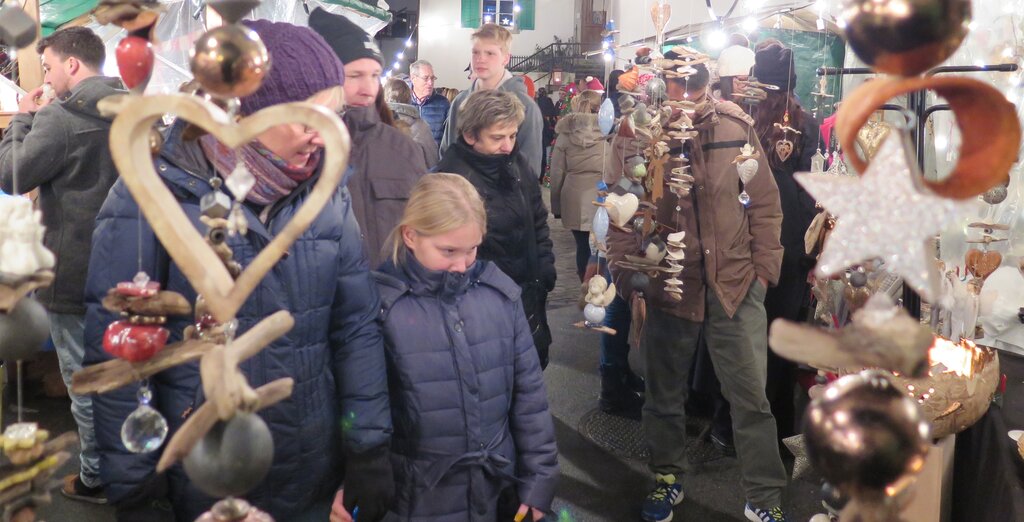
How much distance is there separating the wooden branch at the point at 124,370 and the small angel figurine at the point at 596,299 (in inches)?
76.0

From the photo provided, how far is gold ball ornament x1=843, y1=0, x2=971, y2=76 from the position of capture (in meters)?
0.55

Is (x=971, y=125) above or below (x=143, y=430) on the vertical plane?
above

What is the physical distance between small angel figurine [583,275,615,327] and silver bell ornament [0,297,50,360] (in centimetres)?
195

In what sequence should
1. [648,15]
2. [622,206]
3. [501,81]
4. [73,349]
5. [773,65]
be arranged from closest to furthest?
[622,206]
[73,349]
[773,65]
[501,81]
[648,15]

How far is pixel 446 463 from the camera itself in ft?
5.93

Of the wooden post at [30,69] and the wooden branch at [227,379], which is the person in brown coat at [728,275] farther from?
→ the wooden branch at [227,379]

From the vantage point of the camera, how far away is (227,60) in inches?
25.3

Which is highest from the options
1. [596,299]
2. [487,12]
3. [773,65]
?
[487,12]

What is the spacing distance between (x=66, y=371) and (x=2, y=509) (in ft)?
7.46

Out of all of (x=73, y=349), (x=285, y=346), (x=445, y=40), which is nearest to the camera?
(x=285, y=346)

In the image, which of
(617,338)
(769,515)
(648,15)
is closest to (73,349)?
(617,338)

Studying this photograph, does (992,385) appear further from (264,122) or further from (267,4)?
(267,4)

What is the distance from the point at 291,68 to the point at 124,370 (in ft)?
1.95

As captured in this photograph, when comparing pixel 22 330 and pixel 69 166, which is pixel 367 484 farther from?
pixel 69 166
